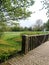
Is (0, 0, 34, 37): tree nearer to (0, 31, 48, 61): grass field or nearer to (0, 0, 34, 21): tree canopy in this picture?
(0, 0, 34, 21): tree canopy

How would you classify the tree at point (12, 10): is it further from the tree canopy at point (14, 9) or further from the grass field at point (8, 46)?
the grass field at point (8, 46)

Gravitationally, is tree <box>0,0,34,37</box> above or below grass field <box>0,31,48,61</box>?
above

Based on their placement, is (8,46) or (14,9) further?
(8,46)

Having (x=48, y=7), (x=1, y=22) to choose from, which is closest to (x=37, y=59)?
(x=48, y=7)

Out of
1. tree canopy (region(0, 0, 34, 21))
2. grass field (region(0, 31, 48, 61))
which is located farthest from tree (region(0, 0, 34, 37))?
grass field (region(0, 31, 48, 61))

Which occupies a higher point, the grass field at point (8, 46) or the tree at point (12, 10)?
the tree at point (12, 10)

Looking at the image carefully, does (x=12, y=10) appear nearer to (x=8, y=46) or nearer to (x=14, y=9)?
(x=14, y=9)

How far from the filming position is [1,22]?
1092 cm

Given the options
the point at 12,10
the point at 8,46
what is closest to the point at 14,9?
the point at 12,10

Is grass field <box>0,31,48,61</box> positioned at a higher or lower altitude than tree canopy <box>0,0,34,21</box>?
lower

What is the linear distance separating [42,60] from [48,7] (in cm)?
394

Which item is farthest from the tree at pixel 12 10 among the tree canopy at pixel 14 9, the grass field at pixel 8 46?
the grass field at pixel 8 46

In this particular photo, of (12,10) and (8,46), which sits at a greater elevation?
(12,10)

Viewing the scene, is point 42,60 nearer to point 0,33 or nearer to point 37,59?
point 37,59
